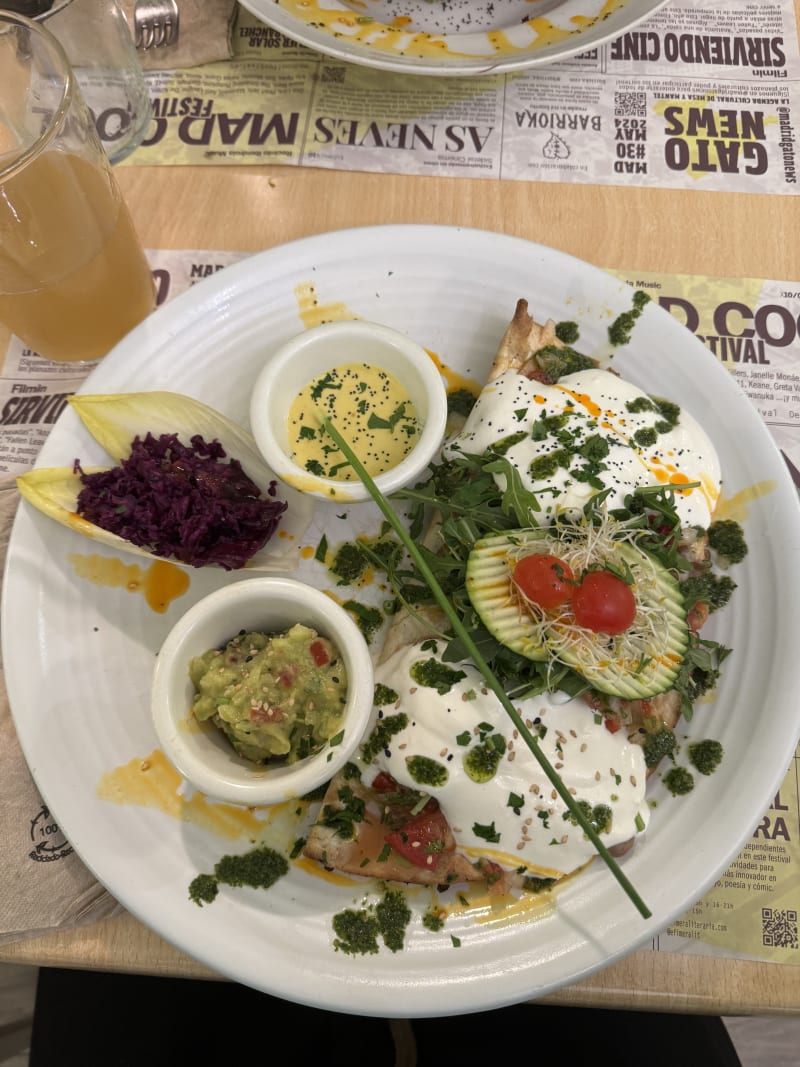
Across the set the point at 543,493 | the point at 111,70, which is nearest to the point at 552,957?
the point at 543,493

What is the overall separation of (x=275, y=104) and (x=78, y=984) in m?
2.60

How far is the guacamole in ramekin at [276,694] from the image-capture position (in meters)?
1.36

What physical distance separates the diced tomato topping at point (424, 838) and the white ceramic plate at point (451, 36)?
71.0 inches

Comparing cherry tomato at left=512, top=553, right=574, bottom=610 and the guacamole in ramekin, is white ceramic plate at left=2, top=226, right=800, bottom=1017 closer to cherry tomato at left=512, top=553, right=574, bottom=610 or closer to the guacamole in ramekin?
the guacamole in ramekin

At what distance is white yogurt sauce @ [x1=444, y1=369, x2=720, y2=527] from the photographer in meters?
1.56

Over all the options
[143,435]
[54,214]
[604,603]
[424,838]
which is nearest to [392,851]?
[424,838]

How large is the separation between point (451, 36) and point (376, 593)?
5.07 feet

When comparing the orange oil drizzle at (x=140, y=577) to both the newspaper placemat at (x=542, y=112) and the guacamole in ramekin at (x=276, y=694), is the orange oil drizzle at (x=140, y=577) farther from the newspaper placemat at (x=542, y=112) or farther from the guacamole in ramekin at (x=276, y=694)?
the newspaper placemat at (x=542, y=112)

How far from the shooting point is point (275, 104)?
86.7 inches

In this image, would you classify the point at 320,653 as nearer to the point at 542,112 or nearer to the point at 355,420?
the point at 355,420

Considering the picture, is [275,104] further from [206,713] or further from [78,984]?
[78,984]

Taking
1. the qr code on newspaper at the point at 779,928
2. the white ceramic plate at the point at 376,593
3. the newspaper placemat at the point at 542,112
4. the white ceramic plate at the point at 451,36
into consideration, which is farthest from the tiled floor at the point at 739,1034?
the white ceramic plate at the point at 451,36

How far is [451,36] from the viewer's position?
2.00 meters

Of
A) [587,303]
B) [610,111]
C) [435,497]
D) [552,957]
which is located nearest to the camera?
[552,957]
